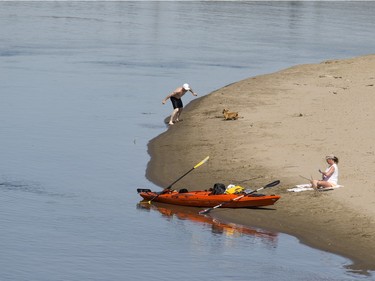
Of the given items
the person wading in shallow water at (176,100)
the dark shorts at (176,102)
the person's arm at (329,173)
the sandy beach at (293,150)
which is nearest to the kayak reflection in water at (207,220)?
the sandy beach at (293,150)

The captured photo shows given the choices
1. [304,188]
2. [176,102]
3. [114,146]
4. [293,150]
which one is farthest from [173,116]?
[304,188]

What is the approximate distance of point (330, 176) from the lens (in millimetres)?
25891

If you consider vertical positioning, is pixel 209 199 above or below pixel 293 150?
below

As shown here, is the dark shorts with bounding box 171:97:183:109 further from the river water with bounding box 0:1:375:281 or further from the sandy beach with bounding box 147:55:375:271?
the river water with bounding box 0:1:375:281

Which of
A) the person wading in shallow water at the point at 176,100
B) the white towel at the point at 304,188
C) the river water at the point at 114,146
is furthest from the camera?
the person wading in shallow water at the point at 176,100

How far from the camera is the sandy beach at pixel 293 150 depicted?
24203mm

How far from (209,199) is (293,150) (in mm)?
5404

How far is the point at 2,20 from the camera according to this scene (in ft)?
283

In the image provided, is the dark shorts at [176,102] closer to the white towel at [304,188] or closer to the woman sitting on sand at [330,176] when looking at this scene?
the white towel at [304,188]

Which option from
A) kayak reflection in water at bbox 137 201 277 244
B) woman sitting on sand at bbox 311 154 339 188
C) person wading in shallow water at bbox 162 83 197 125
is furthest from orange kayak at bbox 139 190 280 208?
person wading in shallow water at bbox 162 83 197 125

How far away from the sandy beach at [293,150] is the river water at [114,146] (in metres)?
0.69

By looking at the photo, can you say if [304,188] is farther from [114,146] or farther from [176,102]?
[176,102]

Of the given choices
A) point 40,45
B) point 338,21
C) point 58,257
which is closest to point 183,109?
point 58,257

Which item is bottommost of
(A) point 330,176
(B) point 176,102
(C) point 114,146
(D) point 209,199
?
(D) point 209,199
